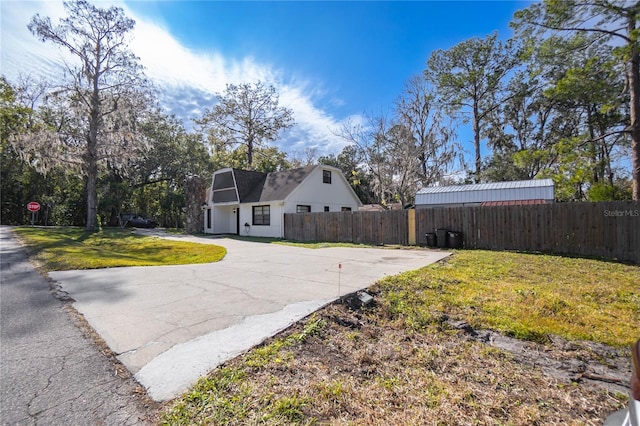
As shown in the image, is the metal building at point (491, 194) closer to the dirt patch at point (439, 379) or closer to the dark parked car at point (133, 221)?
the dirt patch at point (439, 379)

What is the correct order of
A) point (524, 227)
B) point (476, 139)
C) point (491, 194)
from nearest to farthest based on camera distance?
point (524, 227) < point (491, 194) < point (476, 139)

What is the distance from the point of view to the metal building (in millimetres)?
17891

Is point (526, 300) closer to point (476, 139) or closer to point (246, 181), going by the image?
point (246, 181)

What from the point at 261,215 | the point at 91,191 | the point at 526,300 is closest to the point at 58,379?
the point at 526,300

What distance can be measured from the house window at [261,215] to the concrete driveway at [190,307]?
1274 centimetres

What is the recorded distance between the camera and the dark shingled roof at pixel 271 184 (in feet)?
66.0

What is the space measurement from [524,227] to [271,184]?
50.7 feet

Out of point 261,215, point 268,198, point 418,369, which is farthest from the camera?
point 261,215

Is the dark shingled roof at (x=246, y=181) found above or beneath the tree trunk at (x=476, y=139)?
beneath

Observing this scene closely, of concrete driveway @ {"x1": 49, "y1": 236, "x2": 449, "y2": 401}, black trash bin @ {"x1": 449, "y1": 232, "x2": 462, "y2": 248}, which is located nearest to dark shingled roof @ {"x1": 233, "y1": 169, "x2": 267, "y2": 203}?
black trash bin @ {"x1": 449, "y1": 232, "x2": 462, "y2": 248}

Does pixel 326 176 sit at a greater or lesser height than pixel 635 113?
lesser

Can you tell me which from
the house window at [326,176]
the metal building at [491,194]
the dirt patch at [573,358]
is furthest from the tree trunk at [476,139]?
the dirt patch at [573,358]

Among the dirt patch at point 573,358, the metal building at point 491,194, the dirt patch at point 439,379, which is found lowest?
the dirt patch at point 573,358

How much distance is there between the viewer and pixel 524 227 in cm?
1155
